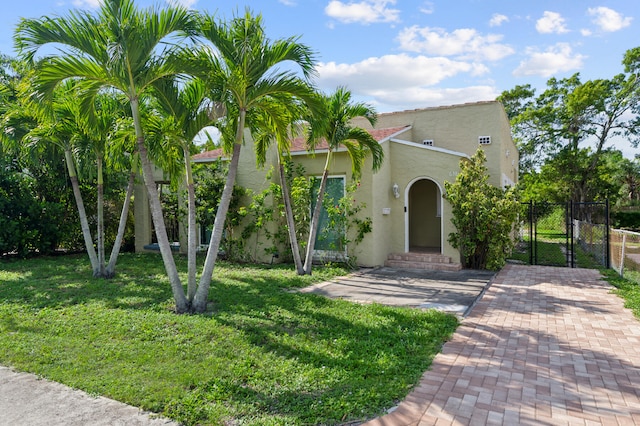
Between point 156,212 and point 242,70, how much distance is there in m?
2.97

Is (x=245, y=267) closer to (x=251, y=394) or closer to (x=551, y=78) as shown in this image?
(x=251, y=394)

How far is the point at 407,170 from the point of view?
13.3 metres

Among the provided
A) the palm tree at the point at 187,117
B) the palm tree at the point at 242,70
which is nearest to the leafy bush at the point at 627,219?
the palm tree at the point at 242,70

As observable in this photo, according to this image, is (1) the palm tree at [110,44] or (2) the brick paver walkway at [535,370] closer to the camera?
(2) the brick paver walkway at [535,370]

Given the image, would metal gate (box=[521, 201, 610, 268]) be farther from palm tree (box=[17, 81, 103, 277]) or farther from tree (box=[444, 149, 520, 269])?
palm tree (box=[17, 81, 103, 277])

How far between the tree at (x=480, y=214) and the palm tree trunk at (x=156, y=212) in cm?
845

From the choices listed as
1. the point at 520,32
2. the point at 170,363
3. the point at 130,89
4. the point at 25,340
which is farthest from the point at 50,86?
the point at 520,32

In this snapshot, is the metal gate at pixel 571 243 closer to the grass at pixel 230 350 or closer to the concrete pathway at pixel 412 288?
the concrete pathway at pixel 412 288

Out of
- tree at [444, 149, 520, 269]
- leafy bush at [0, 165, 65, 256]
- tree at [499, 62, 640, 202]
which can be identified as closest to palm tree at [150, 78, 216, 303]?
tree at [444, 149, 520, 269]

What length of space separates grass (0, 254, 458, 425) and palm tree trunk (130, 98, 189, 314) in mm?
359

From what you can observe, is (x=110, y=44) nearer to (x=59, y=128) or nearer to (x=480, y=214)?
(x=59, y=128)

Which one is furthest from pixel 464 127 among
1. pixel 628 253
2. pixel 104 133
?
pixel 104 133

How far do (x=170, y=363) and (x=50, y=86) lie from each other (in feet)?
16.6

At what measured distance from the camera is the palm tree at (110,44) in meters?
6.15
